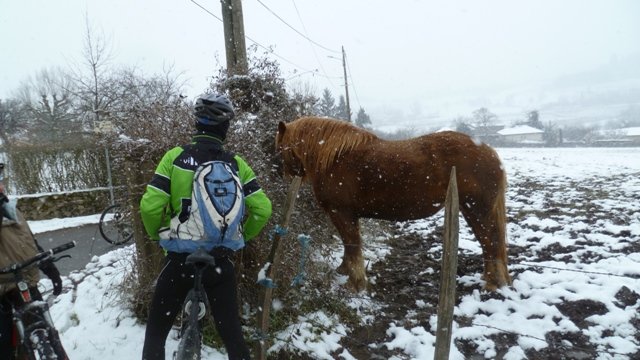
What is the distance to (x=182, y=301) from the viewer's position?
206 cm

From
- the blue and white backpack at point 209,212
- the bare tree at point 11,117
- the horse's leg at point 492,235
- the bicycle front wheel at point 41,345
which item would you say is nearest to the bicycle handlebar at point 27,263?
the bicycle front wheel at point 41,345

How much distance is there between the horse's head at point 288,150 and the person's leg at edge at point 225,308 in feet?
6.60

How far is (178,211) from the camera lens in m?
2.00

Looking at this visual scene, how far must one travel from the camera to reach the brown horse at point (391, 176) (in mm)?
3852

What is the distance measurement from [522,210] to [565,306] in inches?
172

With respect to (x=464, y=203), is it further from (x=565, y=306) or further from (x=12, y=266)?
(x=12, y=266)

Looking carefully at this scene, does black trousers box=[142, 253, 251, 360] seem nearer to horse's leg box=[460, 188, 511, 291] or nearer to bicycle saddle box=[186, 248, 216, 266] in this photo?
bicycle saddle box=[186, 248, 216, 266]

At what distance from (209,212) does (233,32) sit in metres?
4.83

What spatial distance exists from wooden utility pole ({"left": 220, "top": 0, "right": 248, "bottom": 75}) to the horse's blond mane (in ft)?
7.57

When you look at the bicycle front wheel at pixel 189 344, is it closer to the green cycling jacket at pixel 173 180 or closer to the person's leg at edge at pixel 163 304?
the person's leg at edge at pixel 163 304

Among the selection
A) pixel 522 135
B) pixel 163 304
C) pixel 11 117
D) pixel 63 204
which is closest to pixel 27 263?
pixel 163 304

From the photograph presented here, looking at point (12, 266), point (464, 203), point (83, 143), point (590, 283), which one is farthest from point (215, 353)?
point (83, 143)

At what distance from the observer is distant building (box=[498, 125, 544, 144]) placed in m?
42.3

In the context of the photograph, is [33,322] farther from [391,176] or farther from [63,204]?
[63,204]
